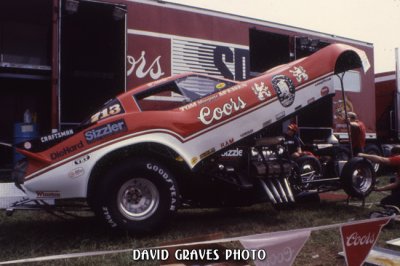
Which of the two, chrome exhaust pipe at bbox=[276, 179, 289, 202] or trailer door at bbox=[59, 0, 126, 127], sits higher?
trailer door at bbox=[59, 0, 126, 127]

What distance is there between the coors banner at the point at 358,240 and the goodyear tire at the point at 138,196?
80.5 inches

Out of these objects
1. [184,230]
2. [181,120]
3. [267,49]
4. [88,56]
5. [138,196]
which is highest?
[267,49]

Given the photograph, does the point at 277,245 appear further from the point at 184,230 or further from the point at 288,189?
the point at 288,189

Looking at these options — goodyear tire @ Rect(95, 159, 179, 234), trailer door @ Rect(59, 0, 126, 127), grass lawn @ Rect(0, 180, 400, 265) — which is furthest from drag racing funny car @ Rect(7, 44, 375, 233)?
trailer door @ Rect(59, 0, 126, 127)

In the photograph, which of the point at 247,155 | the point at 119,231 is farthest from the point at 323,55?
the point at 119,231

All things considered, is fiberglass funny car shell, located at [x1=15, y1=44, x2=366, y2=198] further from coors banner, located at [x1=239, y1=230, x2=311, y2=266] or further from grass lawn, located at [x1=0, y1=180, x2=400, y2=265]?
coors banner, located at [x1=239, y1=230, x2=311, y2=266]

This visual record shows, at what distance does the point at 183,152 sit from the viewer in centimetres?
456

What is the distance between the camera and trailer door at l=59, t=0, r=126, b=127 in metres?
6.91

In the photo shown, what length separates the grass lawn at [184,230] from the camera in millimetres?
3777

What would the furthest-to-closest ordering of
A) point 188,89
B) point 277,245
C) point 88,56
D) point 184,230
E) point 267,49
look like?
point 267,49 → point 88,56 → point 188,89 → point 184,230 → point 277,245

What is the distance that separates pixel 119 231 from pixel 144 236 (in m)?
0.27

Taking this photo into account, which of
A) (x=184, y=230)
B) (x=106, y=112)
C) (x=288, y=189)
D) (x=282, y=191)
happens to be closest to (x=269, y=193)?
(x=282, y=191)

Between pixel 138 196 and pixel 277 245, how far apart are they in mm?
2127

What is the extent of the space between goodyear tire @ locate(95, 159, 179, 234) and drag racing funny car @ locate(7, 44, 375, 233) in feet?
0.03
